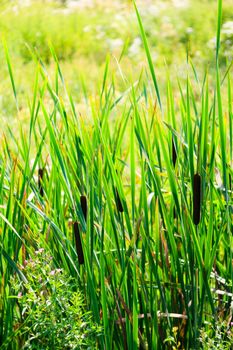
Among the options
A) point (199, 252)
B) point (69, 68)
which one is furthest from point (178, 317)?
point (69, 68)

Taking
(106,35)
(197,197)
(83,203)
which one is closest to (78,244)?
(83,203)

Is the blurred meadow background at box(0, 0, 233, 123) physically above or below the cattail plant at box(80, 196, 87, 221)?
above

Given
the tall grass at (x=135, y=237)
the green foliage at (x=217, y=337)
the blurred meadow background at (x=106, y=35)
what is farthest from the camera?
the blurred meadow background at (x=106, y=35)

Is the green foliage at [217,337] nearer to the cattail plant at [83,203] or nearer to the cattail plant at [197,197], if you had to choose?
the cattail plant at [197,197]

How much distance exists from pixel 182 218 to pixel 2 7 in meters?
8.23

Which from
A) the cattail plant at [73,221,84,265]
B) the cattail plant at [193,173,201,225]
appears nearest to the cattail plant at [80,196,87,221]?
the cattail plant at [73,221,84,265]

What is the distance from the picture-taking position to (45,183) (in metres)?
1.96

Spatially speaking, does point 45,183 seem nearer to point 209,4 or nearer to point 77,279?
point 77,279

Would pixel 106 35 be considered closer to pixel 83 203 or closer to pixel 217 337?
pixel 83 203

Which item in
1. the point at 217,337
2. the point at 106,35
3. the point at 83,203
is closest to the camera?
the point at 217,337

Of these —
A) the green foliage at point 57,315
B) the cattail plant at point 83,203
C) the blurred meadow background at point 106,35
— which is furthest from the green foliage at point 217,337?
the blurred meadow background at point 106,35

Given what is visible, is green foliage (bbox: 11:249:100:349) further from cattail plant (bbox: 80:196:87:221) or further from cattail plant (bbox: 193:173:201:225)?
cattail plant (bbox: 193:173:201:225)

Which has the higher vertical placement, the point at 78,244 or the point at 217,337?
the point at 78,244

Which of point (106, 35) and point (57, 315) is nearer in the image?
point (57, 315)
